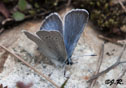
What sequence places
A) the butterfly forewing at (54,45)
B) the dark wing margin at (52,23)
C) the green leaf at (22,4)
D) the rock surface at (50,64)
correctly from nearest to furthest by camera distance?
the butterfly forewing at (54,45) → the rock surface at (50,64) → the dark wing margin at (52,23) → the green leaf at (22,4)

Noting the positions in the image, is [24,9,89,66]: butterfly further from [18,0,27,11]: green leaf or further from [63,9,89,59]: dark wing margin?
[18,0,27,11]: green leaf

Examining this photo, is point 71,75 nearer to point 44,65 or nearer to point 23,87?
point 44,65

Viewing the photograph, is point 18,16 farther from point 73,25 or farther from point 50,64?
point 73,25

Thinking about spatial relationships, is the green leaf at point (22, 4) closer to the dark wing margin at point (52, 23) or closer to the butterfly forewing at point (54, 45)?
the dark wing margin at point (52, 23)

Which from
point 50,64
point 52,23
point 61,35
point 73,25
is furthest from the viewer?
point 50,64

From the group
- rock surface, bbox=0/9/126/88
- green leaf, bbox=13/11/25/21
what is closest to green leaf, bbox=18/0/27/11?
green leaf, bbox=13/11/25/21

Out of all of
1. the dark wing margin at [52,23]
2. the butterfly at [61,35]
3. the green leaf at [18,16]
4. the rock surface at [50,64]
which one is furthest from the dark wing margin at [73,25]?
the green leaf at [18,16]

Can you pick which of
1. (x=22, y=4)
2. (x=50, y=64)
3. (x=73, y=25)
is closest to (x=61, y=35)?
(x=73, y=25)

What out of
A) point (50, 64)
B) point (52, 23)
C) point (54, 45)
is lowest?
point (50, 64)
